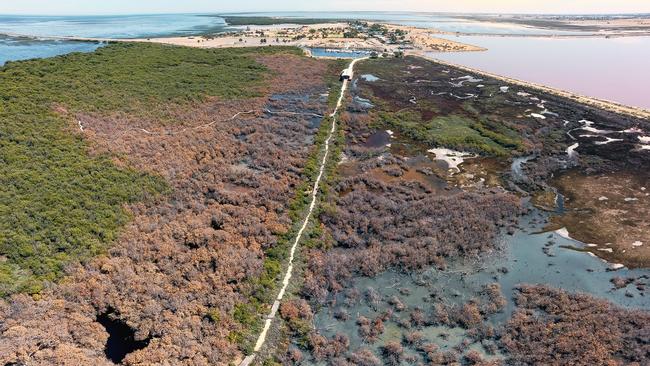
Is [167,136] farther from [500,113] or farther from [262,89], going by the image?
[500,113]

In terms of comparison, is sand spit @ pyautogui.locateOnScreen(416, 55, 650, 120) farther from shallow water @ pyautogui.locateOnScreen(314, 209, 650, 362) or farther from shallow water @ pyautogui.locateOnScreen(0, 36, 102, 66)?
shallow water @ pyautogui.locateOnScreen(0, 36, 102, 66)

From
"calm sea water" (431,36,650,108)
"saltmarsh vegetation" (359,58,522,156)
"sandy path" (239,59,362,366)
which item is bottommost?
"sandy path" (239,59,362,366)

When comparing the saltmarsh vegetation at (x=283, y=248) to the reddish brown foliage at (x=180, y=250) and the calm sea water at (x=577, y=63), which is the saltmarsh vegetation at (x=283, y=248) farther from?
the calm sea water at (x=577, y=63)

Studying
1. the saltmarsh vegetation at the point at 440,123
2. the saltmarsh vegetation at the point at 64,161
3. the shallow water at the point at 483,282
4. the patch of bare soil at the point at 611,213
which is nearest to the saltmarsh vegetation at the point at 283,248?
the shallow water at the point at 483,282

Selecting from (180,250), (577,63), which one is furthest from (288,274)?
(577,63)

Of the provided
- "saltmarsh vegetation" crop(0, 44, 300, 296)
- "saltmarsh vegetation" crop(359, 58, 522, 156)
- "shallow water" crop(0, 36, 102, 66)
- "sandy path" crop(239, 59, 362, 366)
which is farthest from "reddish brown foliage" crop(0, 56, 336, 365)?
"shallow water" crop(0, 36, 102, 66)

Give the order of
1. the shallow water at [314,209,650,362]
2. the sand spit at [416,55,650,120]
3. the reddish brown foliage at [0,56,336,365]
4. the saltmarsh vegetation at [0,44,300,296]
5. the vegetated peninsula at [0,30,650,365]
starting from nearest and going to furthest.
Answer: the reddish brown foliage at [0,56,336,365], the vegetated peninsula at [0,30,650,365], the shallow water at [314,209,650,362], the saltmarsh vegetation at [0,44,300,296], the sand spit at [416,55,650,120]

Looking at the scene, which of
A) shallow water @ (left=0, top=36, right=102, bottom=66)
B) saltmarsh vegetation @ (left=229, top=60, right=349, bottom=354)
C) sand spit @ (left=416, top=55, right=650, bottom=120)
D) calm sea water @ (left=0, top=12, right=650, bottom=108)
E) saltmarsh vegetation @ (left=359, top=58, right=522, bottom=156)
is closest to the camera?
saltmarsh vegetation @ (left=229, top=60, right=349, bottom=354)
